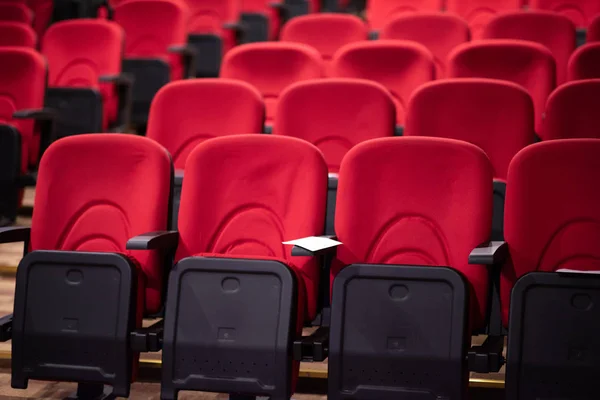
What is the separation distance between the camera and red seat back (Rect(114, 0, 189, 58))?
57.7 inches

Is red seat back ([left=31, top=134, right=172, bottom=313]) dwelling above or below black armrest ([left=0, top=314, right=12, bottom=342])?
above

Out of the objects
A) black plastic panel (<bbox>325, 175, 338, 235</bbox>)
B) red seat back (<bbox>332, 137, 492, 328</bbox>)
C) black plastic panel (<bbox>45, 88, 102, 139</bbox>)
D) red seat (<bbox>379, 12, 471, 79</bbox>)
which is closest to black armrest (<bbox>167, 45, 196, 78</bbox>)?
black plastic panel (<bbox>45, 88, 102, 139</bbox>)

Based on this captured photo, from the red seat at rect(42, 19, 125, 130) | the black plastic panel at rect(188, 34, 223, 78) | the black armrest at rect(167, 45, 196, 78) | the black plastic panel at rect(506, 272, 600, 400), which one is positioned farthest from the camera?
the black plastic panel at rect(188, 34, 223, 78)

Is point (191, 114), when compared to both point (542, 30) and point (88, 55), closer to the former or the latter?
point (88, 55)

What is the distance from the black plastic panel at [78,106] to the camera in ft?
4.04

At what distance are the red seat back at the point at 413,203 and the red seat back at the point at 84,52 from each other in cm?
71

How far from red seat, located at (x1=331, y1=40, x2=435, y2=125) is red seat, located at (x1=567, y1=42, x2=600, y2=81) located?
0.17m

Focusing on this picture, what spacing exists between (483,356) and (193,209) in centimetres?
28

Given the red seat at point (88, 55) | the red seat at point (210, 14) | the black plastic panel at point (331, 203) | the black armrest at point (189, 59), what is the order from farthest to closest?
the red seat at point (210, 14)
the black armrest at point (189, 59)
the red seat at point (88, 55)
the black plastic panel at point (331, 203)

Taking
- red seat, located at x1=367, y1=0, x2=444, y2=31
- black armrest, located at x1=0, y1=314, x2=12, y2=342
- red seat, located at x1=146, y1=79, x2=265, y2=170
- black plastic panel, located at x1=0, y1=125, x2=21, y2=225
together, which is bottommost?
black armrest, located at x1=0, y1=314, x2=12, y2=342

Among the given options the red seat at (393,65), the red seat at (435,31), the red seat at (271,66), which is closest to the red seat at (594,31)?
the red seat at (435,31)

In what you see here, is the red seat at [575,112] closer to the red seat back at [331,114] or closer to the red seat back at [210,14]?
the red seat back at [331,114]

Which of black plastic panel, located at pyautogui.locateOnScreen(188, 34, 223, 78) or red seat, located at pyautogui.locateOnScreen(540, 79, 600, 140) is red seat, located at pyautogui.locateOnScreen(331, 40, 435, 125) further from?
black plastic panel, located at pyautogui.locateOnScreen(188, 34, 223, 78)

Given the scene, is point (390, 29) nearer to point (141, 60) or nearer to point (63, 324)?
point (141, 60)
